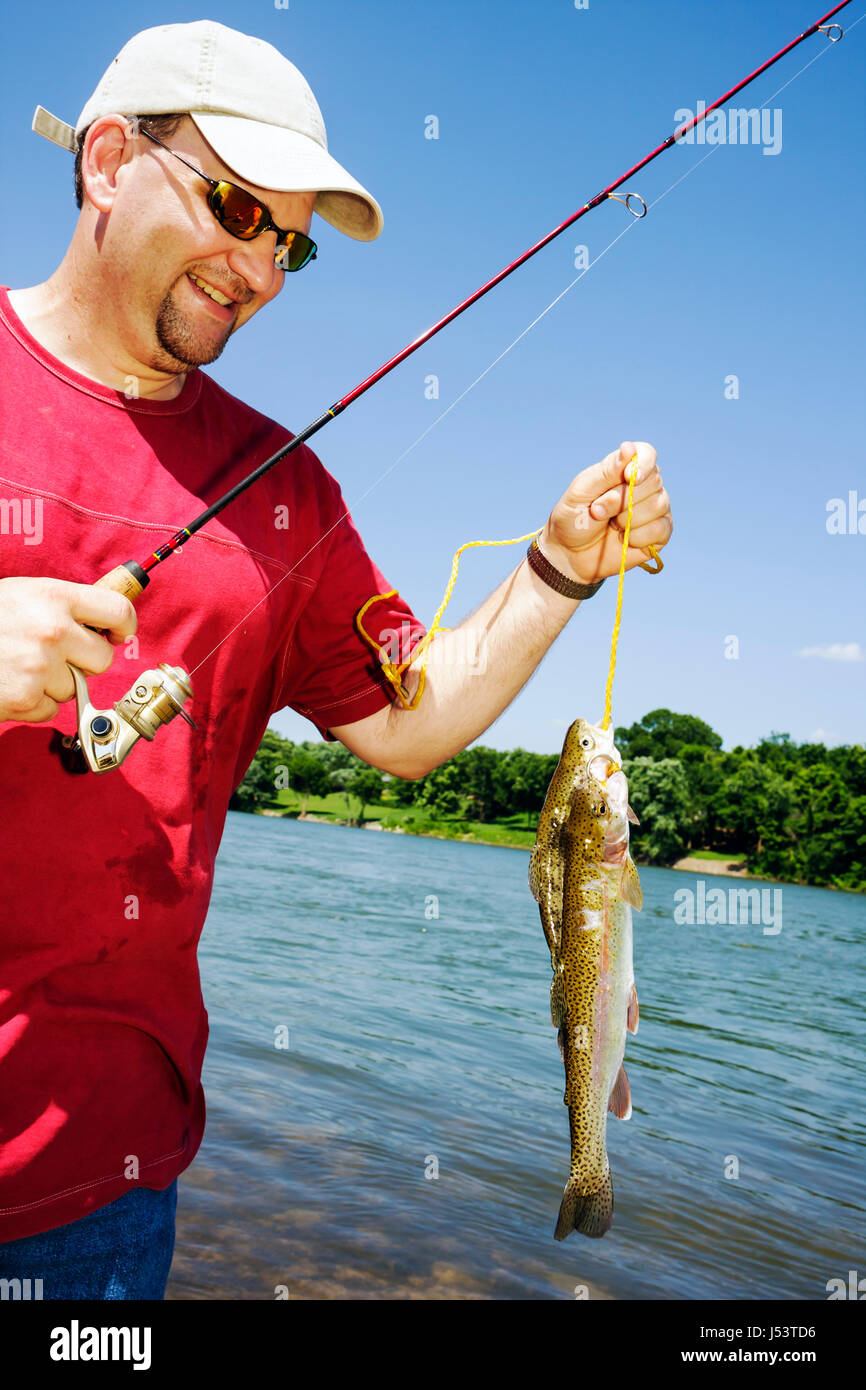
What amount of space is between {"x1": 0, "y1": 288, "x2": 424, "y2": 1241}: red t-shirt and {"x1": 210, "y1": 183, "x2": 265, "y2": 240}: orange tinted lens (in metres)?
0.41

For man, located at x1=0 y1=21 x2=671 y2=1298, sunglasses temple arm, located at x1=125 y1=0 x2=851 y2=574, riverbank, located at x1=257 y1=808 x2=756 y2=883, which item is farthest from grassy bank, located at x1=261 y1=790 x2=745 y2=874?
man, located at x1=0 y1=21 x2=671 y2=1298

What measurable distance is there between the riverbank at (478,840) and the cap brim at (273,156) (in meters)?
61.0

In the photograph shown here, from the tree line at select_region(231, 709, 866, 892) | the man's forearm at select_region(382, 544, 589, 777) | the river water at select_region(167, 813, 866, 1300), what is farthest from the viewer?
the tree line at select_region(231, 709, 866, 892)

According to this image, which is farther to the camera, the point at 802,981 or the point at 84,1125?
the point at 802,981

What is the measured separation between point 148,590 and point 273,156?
43.0 inches

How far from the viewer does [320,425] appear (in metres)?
2.91

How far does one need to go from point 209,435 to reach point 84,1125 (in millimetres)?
1659

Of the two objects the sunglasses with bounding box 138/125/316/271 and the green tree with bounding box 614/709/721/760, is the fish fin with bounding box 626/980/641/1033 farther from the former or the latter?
the green tree with bounding box 614/709/721/760

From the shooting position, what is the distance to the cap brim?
241 cm

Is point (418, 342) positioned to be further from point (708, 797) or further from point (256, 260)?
point (708, 797)

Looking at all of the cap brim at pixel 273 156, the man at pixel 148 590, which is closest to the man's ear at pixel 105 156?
the man at pixel 148 590

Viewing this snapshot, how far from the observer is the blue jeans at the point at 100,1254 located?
82.2 inches
